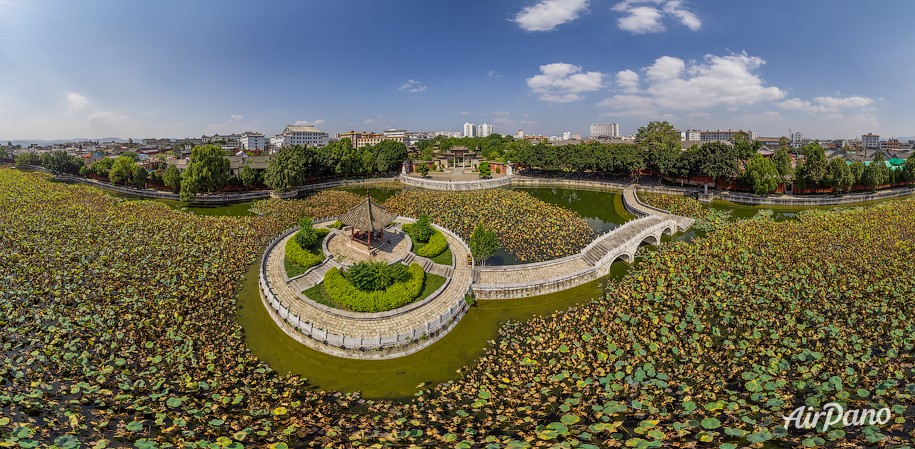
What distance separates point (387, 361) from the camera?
16.8m

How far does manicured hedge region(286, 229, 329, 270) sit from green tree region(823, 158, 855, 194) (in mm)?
58877

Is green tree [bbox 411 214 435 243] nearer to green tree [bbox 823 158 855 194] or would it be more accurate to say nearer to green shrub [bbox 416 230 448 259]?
green shrub [bbox 416 230 448 259]

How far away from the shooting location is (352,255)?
990 inches

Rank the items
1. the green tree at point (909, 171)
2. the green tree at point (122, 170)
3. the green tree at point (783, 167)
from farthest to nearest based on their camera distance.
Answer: the green tree at point (122, 170)
the green tree at point (909, 171)
the green tree at point (783, 167)

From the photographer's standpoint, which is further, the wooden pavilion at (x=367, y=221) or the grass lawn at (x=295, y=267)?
the wooden pavilion at (x=367, y=221)

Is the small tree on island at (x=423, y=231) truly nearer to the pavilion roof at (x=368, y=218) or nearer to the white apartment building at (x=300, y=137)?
the pavilion roof at (x=368, y=218)

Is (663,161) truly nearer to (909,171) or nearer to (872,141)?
(909,171)

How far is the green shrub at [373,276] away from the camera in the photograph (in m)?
19.6

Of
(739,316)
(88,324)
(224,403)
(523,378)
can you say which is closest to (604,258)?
(739,316)

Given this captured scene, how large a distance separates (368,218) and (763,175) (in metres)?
47.7

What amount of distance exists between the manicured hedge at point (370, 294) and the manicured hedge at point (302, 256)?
9.79 feet

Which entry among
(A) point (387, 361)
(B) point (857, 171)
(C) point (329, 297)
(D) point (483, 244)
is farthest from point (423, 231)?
(B) point (857, 171)

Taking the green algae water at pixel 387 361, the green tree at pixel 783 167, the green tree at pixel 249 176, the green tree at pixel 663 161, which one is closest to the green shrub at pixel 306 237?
the green algae water at pixel 387 361

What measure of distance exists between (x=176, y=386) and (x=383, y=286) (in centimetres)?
899
